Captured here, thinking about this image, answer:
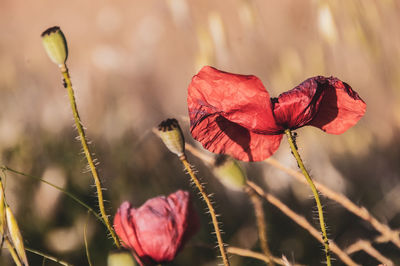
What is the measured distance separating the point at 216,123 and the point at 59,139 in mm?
441

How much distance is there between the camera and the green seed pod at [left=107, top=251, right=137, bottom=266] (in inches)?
10.4

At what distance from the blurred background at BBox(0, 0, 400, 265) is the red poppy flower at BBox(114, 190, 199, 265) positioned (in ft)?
0.70

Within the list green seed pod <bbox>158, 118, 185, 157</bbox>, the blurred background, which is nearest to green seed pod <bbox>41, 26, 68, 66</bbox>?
green seed pod <bbox>158, 118, 185, 157</bbox>

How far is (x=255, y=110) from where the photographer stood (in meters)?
0.33

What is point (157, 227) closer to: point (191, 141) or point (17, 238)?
point (17, 238)

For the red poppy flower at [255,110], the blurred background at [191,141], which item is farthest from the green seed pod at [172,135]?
the blurred background at [191,141]

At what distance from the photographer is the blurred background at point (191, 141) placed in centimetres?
66

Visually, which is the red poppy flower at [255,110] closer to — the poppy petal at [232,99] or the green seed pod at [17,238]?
the poppy petal at [232,99]

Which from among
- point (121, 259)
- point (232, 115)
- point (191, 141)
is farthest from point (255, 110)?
point (191, 141)

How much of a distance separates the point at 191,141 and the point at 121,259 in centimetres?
60

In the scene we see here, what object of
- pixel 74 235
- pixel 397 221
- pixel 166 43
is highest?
pixel 166 43

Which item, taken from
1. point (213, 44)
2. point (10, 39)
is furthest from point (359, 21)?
point (10, 39)

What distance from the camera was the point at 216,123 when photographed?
0.37 meters

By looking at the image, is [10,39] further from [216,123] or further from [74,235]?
[216,123]
